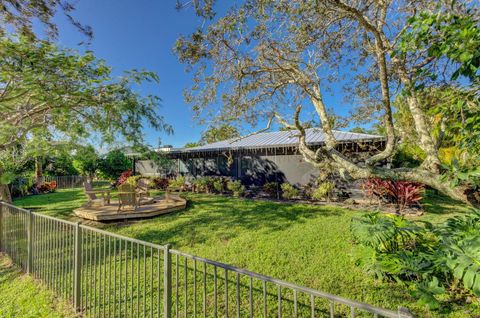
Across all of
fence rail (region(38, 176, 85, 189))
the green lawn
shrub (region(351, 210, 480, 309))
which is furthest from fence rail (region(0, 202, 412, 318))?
fence rail (region(38, 176, 85, 189))

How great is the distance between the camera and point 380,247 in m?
4.70

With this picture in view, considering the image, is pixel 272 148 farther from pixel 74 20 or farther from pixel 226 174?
pixel 74 20

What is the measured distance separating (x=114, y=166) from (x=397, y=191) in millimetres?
20000

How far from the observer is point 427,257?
4.02m

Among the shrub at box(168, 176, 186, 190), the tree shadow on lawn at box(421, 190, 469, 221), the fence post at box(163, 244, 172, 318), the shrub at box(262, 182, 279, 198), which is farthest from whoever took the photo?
the shrub at box(168, 176, 186, 190)

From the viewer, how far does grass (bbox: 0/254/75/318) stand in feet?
12.0

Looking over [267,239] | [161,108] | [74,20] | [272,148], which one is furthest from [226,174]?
[74,20]

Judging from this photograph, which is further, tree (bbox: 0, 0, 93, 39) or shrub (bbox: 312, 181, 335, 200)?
shrub (bbox: 312, 181, 335, 200)

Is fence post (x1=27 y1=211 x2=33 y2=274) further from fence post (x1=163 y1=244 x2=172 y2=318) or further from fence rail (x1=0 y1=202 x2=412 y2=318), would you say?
fence post (x1=163 y1=244 x2=172 y2=318)

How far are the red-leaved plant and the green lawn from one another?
673mm

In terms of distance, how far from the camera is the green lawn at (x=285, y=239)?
4047 millimetres

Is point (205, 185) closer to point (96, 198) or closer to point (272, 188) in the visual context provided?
point (272, 188)

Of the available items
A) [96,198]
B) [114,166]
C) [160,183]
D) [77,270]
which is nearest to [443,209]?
[77,270]

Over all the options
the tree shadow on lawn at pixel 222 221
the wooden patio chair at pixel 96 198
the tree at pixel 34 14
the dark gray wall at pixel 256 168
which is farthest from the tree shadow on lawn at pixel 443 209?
the wooden patio chair at pixel 96 198
